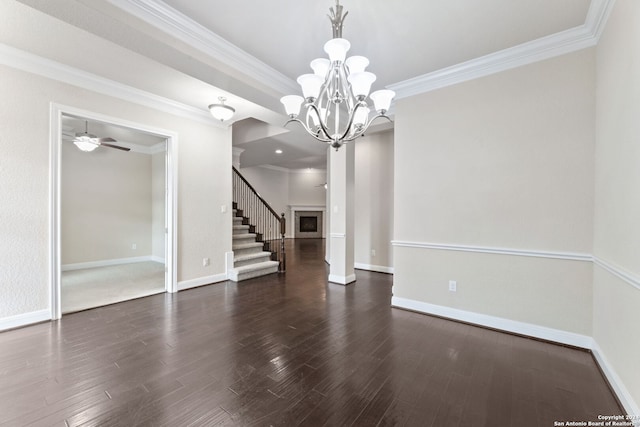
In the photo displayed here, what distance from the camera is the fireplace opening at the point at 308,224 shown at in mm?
11867

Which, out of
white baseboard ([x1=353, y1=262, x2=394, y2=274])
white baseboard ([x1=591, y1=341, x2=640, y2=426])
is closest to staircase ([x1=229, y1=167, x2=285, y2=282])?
white baseboard ([x1=353, y1=262, x2=394, y2=274])

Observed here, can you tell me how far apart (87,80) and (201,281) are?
10.4ft

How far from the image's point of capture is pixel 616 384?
181 cm

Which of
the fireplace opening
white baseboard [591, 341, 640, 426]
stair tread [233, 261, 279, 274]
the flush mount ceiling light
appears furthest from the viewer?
the fireplace opening

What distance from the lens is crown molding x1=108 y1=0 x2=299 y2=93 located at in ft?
6.52

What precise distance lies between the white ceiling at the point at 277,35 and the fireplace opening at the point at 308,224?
880cm

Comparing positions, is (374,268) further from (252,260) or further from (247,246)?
(247,246)

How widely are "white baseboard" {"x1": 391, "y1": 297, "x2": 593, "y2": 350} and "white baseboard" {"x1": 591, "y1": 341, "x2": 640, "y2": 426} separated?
0.14 m

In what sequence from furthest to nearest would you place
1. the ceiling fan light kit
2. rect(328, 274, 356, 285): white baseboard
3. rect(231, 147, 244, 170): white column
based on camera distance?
1. rect(231, 147, 244, 170): white column
2. rect(328, 274, 356, 285): white baseboard
3. the ceiling fan light kit

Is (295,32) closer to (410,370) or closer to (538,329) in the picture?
(410,370)

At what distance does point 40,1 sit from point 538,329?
4.94m

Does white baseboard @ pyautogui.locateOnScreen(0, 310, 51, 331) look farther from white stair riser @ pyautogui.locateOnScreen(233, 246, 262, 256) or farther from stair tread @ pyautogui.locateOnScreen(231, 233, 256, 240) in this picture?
stair tread @ pyautogui.locateOnScreen(231, 233, 256, 240)

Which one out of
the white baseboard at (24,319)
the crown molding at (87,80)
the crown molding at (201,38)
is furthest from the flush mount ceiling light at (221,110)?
the white baseboard at (24,319)

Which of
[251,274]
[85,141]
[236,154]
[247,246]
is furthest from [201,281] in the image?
[236,154]
